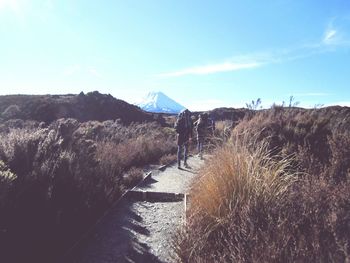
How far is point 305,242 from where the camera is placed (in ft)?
11.4

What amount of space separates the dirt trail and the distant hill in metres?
24.6

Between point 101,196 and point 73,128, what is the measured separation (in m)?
2.48

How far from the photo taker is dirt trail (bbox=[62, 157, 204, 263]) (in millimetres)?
5535

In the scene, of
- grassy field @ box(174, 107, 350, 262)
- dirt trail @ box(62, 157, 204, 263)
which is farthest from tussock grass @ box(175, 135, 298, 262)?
dirt trail @ box(62, 157, 204, 263)

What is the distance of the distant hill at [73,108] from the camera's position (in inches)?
1302

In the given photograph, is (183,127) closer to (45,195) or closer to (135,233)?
(135,233)

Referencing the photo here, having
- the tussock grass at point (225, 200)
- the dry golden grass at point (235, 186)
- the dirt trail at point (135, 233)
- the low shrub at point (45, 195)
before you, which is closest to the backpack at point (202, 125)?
the dirt trail at point (135, 233)

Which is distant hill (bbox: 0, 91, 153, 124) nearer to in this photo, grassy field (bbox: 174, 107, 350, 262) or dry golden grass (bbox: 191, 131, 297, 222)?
dry golden grass (bbox: 191, 131, 297, 222)

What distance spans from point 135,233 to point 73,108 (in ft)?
108

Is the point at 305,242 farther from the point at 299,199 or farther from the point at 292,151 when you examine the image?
the point at 292,151

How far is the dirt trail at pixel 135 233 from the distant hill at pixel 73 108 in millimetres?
24585

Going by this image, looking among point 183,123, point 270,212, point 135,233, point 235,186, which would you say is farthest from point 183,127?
point 270,212

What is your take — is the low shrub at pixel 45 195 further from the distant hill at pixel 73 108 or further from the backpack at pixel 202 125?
the distant hill at pixel 73 108

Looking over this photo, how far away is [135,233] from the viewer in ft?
21.7
